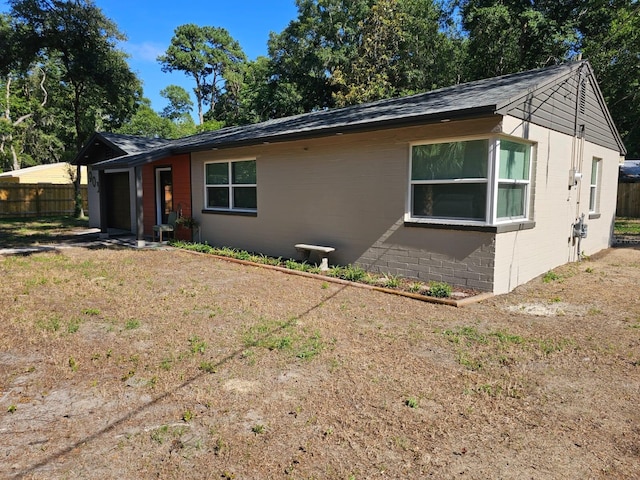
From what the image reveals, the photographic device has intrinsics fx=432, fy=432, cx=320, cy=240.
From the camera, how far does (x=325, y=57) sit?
27.8m

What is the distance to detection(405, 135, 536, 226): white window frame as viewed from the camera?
6.59 metres

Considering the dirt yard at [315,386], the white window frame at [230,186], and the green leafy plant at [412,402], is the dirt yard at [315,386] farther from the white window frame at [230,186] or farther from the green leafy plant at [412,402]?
the white window frame at [230,186]

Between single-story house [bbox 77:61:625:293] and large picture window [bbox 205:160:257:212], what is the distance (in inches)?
1.8

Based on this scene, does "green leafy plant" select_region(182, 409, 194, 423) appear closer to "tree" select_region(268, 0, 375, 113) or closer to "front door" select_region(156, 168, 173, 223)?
"front door" select_region(156, 168, 173, 223)

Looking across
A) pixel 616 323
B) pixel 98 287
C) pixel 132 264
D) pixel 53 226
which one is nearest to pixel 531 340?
pixel 616 323

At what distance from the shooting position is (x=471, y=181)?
270 inches

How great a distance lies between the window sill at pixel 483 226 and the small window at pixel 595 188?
464 cm

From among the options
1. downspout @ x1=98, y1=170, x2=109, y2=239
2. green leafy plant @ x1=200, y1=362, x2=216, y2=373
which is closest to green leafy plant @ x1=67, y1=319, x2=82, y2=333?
green leafy plant @ x1=200, y1=362, x2=216, y2=373

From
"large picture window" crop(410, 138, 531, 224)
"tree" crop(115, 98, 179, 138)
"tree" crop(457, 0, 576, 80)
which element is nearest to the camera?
"large picture window" crop(410, 138, 531, 224)

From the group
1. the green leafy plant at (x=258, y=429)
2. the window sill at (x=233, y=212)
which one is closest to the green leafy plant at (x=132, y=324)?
the green leafy plant at (x=258, y=429)

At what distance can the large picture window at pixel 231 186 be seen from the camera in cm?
1079

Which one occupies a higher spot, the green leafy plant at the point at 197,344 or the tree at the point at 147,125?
the tree at the point at 147,125

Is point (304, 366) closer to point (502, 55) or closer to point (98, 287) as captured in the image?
point (98, 287)

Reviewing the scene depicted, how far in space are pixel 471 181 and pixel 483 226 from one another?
762 millimetres
